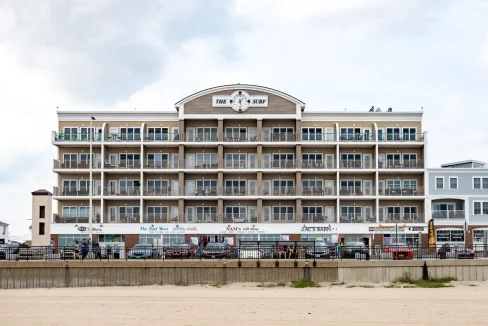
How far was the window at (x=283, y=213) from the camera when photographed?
71938 millimetres

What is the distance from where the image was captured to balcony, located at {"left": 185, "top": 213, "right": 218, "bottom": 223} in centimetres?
7125

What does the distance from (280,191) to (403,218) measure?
45.5 feet

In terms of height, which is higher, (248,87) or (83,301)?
(248,87)

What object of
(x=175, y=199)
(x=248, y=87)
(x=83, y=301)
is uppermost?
(x=248, y=87)

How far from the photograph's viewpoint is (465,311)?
2819 cm

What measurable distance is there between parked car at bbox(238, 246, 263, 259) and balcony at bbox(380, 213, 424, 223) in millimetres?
35149

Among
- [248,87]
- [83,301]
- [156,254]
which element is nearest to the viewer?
[83,301]

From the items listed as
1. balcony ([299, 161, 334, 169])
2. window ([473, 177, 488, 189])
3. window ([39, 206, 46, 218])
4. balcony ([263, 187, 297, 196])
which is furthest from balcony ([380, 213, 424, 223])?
window ([39, 206, 46, 218])

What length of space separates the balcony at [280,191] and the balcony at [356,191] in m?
5.33

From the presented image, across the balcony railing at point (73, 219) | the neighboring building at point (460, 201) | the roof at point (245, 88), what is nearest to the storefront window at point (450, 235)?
the neighboring building at point (460, 201)

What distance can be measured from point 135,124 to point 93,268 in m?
36.5

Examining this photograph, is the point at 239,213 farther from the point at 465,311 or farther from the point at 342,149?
the point at 465,311

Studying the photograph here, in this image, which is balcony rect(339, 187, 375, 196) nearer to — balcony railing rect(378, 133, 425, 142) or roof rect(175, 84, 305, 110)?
balcony railing rect(378, 133, 425, 142)

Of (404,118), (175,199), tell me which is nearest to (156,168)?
(175,199)
